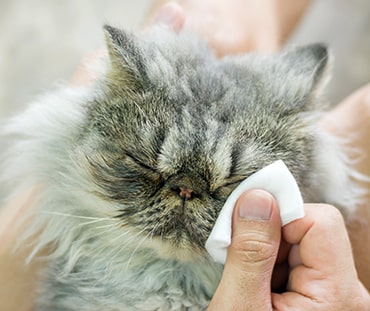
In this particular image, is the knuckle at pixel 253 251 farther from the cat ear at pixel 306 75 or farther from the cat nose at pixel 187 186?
the cat ear at pixel 306 75

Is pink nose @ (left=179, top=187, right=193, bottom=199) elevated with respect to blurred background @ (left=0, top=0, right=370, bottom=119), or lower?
lower

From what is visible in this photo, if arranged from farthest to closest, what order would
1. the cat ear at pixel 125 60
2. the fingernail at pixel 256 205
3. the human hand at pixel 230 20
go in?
the human hand at pixel 230 20
the cat ear at pixel 125 60
the fingernail at pixel 256 205

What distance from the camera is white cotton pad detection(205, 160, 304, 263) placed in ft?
3.71

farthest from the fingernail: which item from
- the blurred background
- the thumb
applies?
the blurred background

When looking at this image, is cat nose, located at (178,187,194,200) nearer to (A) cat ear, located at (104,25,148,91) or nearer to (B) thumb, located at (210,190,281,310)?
(B) thumb, located at (210,190,281,310)

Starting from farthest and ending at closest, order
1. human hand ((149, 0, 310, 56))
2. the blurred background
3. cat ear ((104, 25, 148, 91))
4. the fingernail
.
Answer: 1. the blurred background
2. human hand ((149, 0, 310, 56))
3. cat ear ((104, 25, 148, 91))
4. the fingernail

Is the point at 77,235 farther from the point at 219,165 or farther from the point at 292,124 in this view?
the point at 292,124

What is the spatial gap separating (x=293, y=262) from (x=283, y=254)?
0.16ft

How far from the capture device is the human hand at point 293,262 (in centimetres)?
113

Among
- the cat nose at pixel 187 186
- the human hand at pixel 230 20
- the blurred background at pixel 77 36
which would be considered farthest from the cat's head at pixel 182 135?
the blurred background at pixel 77 36

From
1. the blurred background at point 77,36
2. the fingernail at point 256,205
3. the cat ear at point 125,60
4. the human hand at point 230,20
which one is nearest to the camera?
the fingernail at point 256,205

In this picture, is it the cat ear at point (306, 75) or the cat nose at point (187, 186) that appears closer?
the cat nose at point (187, 186)

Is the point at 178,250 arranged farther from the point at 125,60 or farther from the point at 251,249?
the point at 125,60

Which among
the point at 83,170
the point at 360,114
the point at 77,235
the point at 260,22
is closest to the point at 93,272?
the point at 77,235
